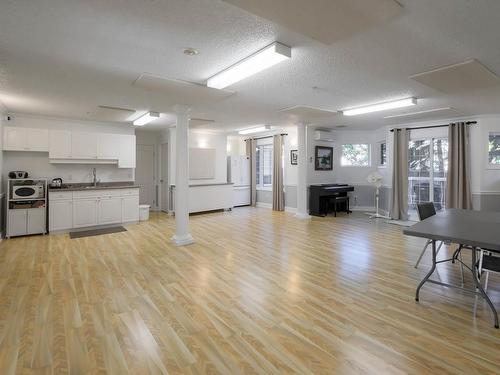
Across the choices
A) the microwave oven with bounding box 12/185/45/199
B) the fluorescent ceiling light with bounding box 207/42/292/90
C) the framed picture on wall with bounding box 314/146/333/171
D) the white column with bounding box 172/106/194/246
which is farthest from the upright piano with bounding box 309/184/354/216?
the microwave oven with bounding box 12/185/45/199

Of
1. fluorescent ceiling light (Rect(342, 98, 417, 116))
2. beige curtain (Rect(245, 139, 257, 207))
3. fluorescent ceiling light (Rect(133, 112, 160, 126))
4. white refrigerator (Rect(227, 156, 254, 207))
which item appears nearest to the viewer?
fluorescent ceiling light (Rect(342, 98, 417, 116))

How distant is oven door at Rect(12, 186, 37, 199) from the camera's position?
203 inches

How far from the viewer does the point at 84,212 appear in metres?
5.86

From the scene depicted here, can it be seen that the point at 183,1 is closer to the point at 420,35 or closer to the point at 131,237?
the point at 420,35

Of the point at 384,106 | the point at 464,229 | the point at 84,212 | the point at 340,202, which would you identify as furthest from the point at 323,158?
the point at 84,212

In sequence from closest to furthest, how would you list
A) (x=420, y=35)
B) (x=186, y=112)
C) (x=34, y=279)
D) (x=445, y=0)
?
1. (x=445, y=0)
2. (x=420, y=35)
3. (x=34, y=279)
4. (x=186, y=112)

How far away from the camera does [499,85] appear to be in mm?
3699

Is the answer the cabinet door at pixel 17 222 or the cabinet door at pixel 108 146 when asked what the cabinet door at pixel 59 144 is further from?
the cabinet door at pixel 17 222

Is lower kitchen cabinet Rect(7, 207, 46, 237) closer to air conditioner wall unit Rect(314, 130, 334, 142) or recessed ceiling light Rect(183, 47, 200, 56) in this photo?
recessed ceiling light Rect(183, 47, 200, 56)

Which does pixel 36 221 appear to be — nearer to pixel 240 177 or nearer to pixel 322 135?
pixel 240 177

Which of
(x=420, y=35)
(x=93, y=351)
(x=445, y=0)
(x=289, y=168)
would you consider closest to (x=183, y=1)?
(x=445, y=0)

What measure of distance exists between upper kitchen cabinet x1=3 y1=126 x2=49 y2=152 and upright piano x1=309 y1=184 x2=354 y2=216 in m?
6.50

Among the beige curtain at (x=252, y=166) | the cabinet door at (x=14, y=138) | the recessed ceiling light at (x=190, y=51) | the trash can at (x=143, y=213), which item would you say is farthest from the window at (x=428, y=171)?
the cabinet door at (x=14, y=138)

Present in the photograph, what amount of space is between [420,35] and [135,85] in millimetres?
3273
